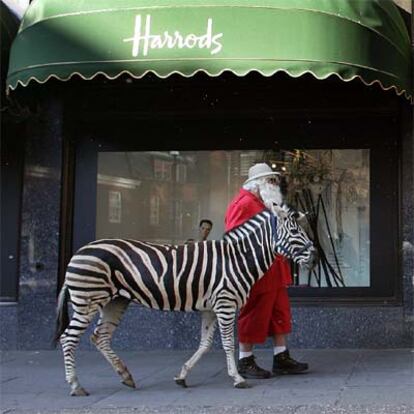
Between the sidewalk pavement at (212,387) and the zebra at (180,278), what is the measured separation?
0.90 feet

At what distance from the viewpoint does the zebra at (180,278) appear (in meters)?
6.40

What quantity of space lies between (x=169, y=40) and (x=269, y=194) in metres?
1.81

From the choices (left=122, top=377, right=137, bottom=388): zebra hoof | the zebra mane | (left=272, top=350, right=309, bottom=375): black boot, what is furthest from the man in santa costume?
(left=122, top=377, right=137, bottom=388): zebra hoof

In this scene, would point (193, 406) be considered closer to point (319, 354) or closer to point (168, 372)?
point (168, 372)

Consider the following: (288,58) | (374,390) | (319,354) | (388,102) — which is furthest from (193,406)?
(388,102)

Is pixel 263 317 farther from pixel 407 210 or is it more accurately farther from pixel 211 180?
pixel 211 180

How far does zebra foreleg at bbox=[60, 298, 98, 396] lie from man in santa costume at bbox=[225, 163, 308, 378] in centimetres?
153

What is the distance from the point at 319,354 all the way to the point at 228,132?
9.76 ft

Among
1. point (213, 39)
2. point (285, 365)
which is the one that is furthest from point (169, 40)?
point (285, 365)

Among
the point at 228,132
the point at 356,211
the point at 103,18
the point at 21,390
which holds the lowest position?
the point at 21,390

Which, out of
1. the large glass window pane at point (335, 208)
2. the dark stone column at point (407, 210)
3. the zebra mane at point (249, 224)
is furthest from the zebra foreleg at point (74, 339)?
the dark stone column at point (407, 210)

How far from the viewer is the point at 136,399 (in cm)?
620

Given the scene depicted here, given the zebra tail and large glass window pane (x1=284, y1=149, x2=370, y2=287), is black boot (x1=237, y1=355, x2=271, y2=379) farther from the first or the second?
large glass window pane (x1=284, y1=149, x2=370, y2=287)

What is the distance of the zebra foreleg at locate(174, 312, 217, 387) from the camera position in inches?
255
